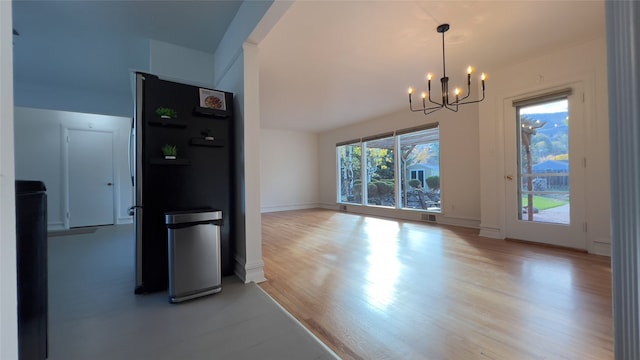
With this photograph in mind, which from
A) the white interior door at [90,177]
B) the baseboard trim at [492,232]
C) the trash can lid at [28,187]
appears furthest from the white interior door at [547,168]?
the white interior door at [90,177]

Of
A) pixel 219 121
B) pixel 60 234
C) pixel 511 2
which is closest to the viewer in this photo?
pixel 511 2

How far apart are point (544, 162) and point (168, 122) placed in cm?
444

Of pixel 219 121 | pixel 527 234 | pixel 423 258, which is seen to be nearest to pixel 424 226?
pixel 527 234

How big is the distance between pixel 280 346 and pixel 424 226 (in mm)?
3979

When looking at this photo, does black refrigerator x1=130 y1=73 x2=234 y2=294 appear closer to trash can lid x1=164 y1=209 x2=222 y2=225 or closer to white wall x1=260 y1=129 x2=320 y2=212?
trash can lid x1=164 y1=209 x2=222 y2=225

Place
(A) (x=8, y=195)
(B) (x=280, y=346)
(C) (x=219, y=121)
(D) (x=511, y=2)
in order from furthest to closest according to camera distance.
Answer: (C) (x=219, y=121) → (D) (x=511, y=2) → (B) (x=280, y=346) → (A) (x=8, y=195)

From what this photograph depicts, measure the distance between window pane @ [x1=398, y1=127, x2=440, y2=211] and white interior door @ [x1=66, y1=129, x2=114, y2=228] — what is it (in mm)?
6241

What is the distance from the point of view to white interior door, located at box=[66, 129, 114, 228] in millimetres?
4754

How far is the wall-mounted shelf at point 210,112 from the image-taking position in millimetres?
2223

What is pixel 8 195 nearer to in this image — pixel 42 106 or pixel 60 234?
pixel 60 234

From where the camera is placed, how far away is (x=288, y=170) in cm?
761

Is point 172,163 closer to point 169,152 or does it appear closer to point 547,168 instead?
point 169,152

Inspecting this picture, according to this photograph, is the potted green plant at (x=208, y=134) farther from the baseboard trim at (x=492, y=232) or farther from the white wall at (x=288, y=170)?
the white wall at (x=288, y=170)

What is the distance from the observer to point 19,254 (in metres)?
0.97
